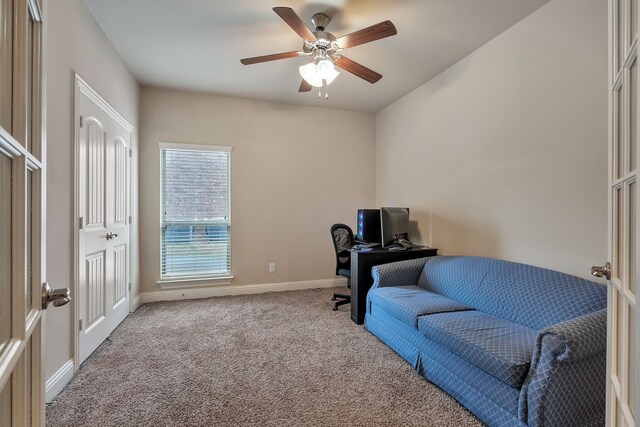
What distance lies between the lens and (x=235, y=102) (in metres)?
4.12

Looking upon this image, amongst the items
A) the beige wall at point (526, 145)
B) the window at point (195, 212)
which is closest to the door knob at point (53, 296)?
the beige wall at point (526, 145)

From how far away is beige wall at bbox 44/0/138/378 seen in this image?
72.7 inches

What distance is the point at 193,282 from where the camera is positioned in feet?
13.0

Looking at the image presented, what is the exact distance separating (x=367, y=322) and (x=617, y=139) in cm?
245

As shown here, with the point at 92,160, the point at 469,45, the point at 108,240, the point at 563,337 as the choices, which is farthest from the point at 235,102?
the point at 563,337

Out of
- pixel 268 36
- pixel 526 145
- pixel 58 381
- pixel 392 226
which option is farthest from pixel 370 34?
pixel 58 381

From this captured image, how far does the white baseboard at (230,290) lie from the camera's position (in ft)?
12.5

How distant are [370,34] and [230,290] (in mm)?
3478

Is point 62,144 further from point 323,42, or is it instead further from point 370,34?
point 370,34

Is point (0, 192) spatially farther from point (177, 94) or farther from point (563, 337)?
point (177, 94)

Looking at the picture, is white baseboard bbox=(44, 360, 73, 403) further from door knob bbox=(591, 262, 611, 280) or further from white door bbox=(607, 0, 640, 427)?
door knob bbox=(591, 262, 611, 280)

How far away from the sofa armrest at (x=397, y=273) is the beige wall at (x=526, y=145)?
534mm

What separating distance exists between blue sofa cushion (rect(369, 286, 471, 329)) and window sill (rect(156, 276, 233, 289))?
7.20 feet

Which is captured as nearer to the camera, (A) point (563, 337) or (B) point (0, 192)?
(B) point (0, 192)
